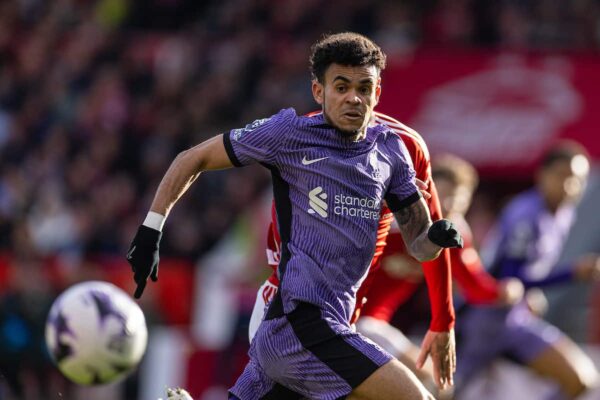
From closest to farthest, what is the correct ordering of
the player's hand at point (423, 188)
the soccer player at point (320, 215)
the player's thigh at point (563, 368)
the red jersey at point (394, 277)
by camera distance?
the soccer player at point (320, 215)
the player's hand at point (423, 188)
the red jersey at point (394, 277)
the player's thigh at point (563, 368)

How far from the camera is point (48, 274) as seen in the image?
13.3 metres

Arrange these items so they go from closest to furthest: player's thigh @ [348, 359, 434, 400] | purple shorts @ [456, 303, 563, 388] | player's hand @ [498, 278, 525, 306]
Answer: player's thigh @ [348, 359, 434, 400] → player's hand @ [498, 278, 525, 306] → purple shorts @ [456, 303, 563, 388]

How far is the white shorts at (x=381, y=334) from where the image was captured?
8.02 meters

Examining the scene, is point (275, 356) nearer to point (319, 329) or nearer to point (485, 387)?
point (319, 329)

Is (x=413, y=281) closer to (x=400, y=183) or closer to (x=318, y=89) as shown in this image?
(x=400, y=183)

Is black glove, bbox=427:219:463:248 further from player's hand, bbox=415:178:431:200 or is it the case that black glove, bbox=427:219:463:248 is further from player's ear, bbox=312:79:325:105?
player's ear, bbox=312:79:325:105

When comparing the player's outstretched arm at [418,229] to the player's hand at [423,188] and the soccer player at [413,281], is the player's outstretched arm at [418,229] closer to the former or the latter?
the player's hand at [423,188]

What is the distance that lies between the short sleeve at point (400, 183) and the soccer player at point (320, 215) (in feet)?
0.27

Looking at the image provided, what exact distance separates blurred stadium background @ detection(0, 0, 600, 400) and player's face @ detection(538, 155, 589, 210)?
11.5 ft

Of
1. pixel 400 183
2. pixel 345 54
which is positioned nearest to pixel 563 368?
pixel 400 183

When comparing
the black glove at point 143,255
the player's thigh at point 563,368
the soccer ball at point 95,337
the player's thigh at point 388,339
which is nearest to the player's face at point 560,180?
the player's thigh at point 563,368

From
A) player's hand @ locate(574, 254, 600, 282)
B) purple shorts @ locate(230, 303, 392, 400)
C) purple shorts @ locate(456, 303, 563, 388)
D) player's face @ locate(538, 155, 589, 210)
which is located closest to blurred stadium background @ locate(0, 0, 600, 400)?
purple shorts @ locate(456, 303, 563, 388)

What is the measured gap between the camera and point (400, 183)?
5867 millimetres

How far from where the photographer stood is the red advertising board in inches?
597
